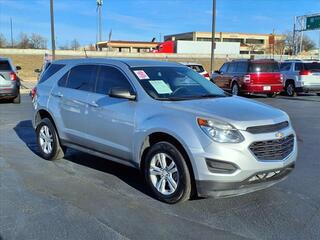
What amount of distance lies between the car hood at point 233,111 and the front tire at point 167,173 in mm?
500

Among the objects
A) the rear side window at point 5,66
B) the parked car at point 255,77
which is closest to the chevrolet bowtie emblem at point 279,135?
the rear side window at point 5,66

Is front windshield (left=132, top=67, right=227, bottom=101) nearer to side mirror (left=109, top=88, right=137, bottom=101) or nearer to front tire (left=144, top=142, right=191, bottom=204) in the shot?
side mirror (left=109, top=88, right=137, bottom=101)

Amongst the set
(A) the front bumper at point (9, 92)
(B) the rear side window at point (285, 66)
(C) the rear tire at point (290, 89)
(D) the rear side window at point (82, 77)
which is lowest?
(C) the rear tire at point (290, 89)

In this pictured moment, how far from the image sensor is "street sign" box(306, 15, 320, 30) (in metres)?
51.9

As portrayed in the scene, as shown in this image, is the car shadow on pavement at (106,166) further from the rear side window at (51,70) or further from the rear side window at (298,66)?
the rear side window at (298,66)

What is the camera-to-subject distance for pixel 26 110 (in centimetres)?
1496

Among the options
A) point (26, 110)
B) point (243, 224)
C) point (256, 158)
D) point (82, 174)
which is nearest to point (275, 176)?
point (256, 158)

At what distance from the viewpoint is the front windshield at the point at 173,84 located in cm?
578

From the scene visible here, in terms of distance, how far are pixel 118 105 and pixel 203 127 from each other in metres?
1.45

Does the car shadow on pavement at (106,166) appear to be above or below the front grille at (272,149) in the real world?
below

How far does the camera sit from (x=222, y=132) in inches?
190

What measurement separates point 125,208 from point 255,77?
15.3 m

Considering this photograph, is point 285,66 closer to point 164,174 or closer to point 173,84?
point 173,84

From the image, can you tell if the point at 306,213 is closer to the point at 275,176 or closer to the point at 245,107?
the point at 275,176
